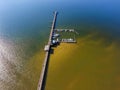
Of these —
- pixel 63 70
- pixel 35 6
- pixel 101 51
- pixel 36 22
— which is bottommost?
pixel 63 70

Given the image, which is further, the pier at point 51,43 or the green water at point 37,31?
the green water at point 37,31

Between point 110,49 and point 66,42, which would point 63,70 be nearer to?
point 66,42

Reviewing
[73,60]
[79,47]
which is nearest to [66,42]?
[79,47]

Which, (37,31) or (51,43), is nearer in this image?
(51,43)

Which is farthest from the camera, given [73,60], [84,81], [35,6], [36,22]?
[35,6]

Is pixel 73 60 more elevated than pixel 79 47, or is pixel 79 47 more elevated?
pixel 79 47

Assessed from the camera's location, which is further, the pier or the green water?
the green water

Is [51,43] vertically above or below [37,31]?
below

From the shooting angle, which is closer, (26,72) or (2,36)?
(26,72)
